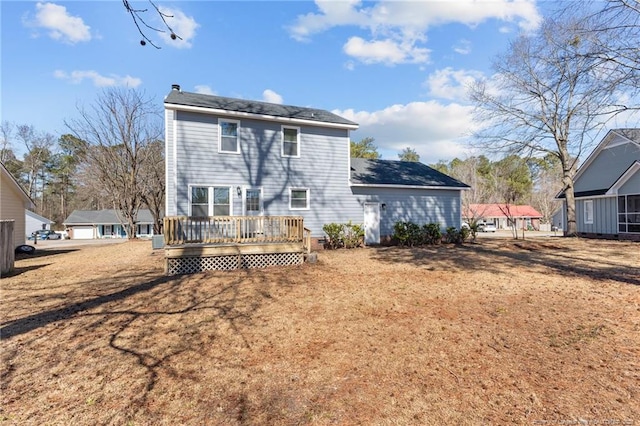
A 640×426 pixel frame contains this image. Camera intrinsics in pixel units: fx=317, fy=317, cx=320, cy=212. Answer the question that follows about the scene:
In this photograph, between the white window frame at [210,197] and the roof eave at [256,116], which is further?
the white window frame at [210,197]

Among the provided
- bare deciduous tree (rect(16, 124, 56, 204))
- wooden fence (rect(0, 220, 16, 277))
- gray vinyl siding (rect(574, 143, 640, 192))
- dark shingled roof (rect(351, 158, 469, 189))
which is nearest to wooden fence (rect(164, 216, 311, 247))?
wooden fence (rect(0, 220, 16, 277))

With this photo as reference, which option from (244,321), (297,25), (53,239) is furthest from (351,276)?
(53,239)

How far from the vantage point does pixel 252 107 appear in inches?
540

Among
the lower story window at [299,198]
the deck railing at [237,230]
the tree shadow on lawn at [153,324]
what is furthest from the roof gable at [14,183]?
the lower story window at [299,198]

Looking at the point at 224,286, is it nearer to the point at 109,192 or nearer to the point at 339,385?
the point at 339,385

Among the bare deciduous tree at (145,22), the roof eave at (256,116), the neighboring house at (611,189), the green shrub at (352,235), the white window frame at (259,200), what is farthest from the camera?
the neighboring house at (611,189)

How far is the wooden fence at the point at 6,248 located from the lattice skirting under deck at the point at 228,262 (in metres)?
4.68

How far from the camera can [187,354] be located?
3992 mm

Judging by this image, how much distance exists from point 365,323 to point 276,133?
1038cm

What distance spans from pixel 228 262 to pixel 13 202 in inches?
521

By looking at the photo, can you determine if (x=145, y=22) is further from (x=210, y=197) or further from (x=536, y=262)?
(x=536, y=262)

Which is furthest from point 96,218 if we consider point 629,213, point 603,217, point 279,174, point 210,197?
point 629,213

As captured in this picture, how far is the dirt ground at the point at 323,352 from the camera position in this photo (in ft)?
9.46

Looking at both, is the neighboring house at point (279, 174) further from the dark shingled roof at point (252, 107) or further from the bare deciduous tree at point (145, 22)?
the bare deciduous tree at point (145, 22)
